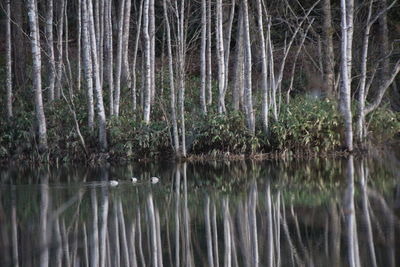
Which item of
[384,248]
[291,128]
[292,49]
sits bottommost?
[384,248]

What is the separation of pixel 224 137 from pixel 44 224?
32.9 ft

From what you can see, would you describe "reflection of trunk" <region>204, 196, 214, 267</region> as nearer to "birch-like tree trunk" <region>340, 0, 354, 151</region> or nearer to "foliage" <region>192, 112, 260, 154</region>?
"foliage" <region>192, 112, 260, 154</region>

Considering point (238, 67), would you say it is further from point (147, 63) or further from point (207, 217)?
point (207, 217)

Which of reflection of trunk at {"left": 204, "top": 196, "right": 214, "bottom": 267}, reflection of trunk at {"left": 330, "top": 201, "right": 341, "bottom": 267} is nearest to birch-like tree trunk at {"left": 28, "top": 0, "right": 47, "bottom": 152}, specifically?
reflection of trunk at {"left": 204, "top": 196, "right": 214, "bottom": 267}

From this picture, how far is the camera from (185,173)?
18531 mm

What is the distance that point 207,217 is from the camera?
12.0 m

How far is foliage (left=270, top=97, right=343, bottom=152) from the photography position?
70.5 feet

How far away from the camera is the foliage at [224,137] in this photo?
2136cm

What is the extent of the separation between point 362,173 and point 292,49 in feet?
62.5

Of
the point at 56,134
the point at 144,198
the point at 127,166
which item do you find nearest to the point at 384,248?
the point at 144,198

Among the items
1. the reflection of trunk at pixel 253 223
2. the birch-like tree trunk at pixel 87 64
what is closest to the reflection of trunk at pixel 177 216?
the reflection of trunk at pixel 253 223

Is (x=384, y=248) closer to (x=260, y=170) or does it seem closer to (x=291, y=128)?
(x=260, y=170)

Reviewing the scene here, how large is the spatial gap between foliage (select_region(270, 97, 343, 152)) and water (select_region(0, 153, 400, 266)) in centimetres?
246

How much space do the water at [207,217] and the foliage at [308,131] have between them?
A: 8.06ft
